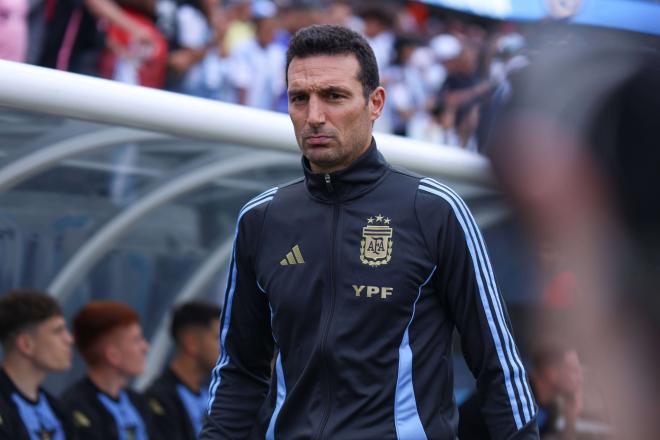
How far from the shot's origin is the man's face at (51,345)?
5.25 meters

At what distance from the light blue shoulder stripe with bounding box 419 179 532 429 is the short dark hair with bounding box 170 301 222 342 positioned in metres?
3.69

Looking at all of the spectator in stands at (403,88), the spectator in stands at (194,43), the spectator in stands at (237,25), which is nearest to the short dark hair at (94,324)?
the spectator in stands at (194,43)

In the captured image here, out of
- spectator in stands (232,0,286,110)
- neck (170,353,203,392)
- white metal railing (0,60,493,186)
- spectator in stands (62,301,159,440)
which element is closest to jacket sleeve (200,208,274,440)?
white metal railing (0,60,493,186)

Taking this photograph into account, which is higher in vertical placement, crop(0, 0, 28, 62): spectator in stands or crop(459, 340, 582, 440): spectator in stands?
crop(0, 0, 28, 62): spectator in stands

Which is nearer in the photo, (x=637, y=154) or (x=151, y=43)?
(x=637, y=154)

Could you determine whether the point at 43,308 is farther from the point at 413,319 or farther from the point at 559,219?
the point at 559,219

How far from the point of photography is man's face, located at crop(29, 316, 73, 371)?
525cm

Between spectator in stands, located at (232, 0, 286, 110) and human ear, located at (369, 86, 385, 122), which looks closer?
human ear, located at (369, 86, 385, 122)

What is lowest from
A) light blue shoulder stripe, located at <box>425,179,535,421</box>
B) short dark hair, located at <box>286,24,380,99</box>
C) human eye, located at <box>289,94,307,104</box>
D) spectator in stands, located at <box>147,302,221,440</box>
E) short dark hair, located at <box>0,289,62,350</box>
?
spectator in stands, located at <box>147,302,221,440</box>

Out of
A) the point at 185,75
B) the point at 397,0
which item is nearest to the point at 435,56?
the point at 397,0

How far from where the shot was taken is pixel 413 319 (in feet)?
9.12

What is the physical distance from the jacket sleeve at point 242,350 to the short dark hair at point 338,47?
15.9 inches

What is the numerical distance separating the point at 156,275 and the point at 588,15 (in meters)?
3.96

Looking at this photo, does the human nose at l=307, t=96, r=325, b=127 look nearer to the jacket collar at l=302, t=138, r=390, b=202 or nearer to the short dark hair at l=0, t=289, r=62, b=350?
the jacket collar at l=302, t=138, r=390, b=202
